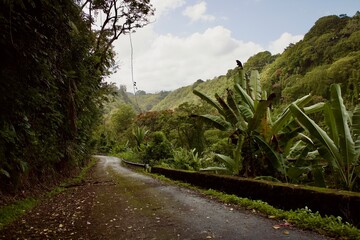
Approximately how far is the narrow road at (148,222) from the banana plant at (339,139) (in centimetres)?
206

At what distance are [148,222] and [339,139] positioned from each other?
161 inches

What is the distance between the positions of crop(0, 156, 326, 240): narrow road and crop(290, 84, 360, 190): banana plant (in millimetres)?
2056

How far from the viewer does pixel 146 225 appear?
529cm

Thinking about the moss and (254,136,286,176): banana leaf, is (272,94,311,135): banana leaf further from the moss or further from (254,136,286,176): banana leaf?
the moss

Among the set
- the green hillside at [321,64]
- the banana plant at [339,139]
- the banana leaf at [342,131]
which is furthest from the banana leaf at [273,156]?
the green hillside at [321,64]

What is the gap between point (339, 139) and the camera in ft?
18.8

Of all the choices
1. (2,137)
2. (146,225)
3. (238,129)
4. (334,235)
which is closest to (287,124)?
(238,129)

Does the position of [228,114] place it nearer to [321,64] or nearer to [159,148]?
[159,148]

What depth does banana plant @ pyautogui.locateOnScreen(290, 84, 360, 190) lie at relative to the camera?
567 cm

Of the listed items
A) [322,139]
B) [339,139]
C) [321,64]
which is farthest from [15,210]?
[321,64]

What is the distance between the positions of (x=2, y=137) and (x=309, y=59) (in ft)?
196

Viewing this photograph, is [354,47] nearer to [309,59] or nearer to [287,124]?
[309,59]

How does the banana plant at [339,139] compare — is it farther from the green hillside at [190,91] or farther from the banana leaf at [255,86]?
the green hillside at [190,91]

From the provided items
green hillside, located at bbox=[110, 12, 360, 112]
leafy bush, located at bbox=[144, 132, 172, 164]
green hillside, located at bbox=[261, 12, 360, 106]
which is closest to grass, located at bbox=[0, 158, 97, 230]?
leafy bush, located at bbox=[144, 132, 172, 164]
